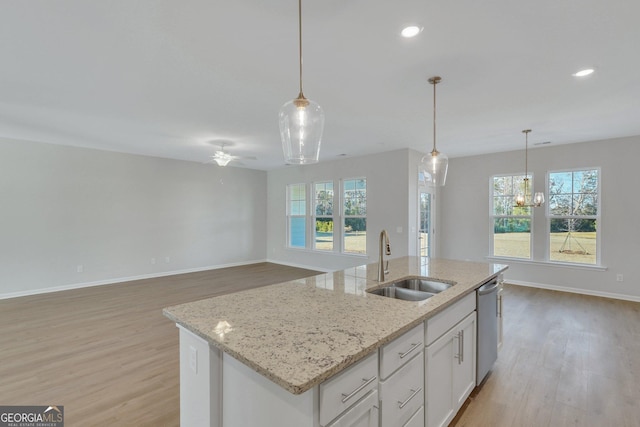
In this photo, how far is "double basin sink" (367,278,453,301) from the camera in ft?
7.16

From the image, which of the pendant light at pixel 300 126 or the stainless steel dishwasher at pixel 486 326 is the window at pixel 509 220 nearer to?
the stainless steel dishwasher at pixel 486 326

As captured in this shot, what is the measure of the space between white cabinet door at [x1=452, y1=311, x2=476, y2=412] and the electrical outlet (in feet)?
5.25

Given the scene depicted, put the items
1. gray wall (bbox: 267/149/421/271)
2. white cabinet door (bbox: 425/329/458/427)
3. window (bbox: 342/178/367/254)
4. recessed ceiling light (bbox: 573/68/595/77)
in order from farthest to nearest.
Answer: window (bbox: 342/178/367/254) < gray wall (bbox: 267/149/421/271) < recessed ceiling light (bbox: 573/68/595/77) < white cabinet door (bbox: 425/329/458/427)

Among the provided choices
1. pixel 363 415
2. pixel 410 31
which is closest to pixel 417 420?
pixel 363 415

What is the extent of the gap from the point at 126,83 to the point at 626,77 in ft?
15.6

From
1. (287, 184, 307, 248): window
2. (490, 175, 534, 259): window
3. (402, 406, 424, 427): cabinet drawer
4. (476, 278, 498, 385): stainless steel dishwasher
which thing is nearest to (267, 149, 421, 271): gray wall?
(287, 184, 307, 248): window

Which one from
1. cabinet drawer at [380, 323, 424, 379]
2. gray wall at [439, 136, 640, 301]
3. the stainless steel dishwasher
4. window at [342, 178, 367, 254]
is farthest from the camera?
window at [342, 178, 367, 254]

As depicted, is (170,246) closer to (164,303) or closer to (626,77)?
(164,303)

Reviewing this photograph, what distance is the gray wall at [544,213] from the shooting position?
15.5ft

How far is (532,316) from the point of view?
4016 millimetres

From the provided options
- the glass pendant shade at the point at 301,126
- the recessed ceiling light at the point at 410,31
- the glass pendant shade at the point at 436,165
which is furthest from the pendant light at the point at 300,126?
the glass pendant shade at the point at 436,165

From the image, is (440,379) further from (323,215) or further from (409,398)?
(323,215)

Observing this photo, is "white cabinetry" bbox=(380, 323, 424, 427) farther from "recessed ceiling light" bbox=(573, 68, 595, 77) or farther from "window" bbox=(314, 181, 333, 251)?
"window" bbox=(314, 181, 333, 251)

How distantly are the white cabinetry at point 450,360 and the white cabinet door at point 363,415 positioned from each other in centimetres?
53
